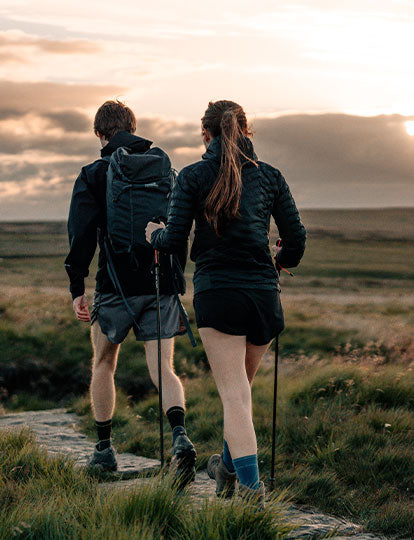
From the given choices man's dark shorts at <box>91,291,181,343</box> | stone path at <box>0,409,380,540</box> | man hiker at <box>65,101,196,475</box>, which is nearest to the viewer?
stone path at <box>0,409,380,540</box>

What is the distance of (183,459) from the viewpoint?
15.8 feet

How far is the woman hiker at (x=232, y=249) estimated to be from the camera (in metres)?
4.03

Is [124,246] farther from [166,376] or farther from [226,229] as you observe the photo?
[226,229]

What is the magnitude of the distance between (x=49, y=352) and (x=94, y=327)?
10.3 metres

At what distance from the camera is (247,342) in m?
4.37

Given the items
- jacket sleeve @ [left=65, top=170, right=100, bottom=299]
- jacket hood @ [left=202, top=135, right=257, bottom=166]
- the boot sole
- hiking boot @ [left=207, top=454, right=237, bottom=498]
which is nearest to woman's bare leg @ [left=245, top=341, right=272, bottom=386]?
hiking boot @ [left=207, top=454, right=237, bottom=498]

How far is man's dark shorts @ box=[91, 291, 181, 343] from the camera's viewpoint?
5.12m

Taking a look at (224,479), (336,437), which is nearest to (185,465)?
(224,479)

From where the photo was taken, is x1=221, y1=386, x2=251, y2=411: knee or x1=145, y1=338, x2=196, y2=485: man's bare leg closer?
x1=221, y1=386, x2=251, y2=411: knee

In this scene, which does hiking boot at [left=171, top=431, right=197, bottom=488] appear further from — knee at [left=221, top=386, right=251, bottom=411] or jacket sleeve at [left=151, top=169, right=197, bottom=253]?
jacket sleeve at [left=151, top=169, right=197, bottom=253]

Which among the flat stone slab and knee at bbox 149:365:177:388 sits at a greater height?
knee at bbox 149:365:177:388

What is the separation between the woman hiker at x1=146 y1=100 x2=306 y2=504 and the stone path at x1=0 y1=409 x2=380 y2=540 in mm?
620

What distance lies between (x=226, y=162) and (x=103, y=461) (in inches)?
111

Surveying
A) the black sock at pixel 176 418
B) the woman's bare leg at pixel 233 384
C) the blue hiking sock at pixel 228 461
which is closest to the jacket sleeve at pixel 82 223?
the black sock at pixel 176 418
